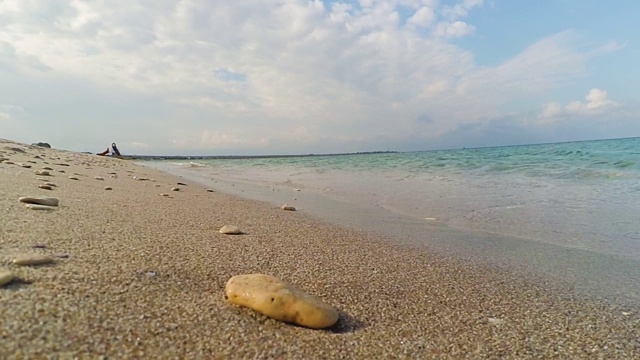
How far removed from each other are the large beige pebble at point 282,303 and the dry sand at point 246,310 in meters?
0.04

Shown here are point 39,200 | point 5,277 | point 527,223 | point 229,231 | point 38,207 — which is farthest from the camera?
point 527,223

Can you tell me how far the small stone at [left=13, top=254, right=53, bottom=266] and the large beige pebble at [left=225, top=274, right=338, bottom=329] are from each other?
1006 mm

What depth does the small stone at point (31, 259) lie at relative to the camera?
1767 millimetres

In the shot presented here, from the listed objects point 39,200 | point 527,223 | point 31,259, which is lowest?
point 527,223

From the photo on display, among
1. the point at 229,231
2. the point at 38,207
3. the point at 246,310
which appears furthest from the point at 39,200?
the point at 246,310

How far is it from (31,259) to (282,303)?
1.36 meters

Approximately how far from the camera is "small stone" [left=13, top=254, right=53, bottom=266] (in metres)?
1.77

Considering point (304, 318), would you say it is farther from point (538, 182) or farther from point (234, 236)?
point (538, 182)

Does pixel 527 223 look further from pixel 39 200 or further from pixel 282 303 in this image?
pixel 39 200

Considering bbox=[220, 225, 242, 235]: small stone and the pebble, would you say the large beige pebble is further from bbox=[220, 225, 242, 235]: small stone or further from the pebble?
bbox=[220, 225, 242, 235]: small stone

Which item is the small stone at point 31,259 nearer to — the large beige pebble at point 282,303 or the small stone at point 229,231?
the large beige pebble at point 282,303

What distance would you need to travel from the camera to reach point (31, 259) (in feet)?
5.90

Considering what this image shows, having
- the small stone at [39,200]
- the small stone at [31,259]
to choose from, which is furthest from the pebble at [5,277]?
the small stone at [39,200]

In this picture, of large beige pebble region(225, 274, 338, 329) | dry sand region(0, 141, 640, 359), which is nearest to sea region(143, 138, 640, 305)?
dry sand region(0, 141, 640, 359)
